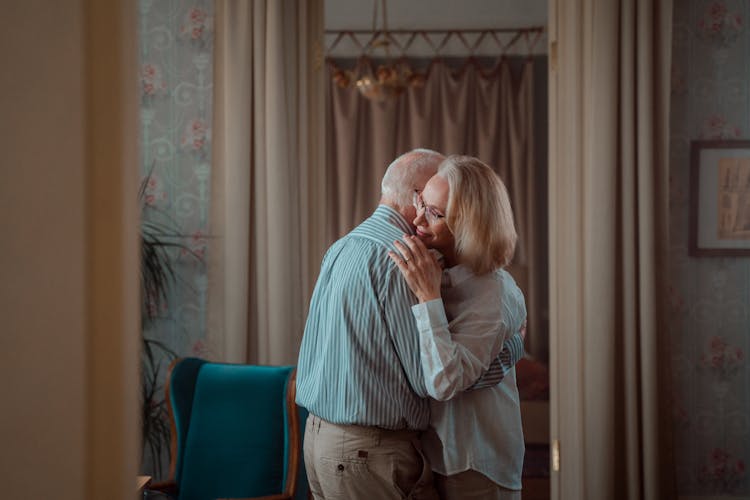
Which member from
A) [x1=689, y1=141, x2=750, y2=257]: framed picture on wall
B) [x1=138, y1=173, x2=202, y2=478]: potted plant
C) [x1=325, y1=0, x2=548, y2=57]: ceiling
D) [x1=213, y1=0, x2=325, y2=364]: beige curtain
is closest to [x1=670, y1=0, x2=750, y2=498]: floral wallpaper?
[x1=689, y1=141, x2=750, y2=257]: framed picture on wall

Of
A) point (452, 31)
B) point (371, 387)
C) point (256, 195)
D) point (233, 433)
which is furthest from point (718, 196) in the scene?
point (452, 31)

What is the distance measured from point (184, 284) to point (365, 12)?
14.0 ft

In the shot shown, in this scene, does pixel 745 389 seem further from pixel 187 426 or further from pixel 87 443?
pixel 87 443

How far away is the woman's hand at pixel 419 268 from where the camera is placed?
172cm

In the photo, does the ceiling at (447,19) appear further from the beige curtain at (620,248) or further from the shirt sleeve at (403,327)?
the shirt sleeve at (403,327)

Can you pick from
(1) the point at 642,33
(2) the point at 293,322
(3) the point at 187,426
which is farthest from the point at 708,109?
(3) the point at 187,426

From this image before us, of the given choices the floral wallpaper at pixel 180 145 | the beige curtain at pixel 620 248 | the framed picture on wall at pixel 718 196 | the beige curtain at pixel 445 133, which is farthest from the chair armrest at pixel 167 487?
the beige curtain at pixel 445 133

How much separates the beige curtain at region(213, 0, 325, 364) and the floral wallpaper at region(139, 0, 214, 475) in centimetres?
7

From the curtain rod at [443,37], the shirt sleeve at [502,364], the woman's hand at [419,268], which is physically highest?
the curtain rod at [443,37]

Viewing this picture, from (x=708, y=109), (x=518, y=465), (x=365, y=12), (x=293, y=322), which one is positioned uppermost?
(x=365, y=12)

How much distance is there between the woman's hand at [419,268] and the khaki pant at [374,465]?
397 millimetres

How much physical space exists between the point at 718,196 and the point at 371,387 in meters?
2.57

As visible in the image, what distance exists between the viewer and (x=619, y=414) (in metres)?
3.34

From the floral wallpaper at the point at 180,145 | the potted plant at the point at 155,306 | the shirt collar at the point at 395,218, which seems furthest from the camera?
the floral wallpaper at the point at 180,145
